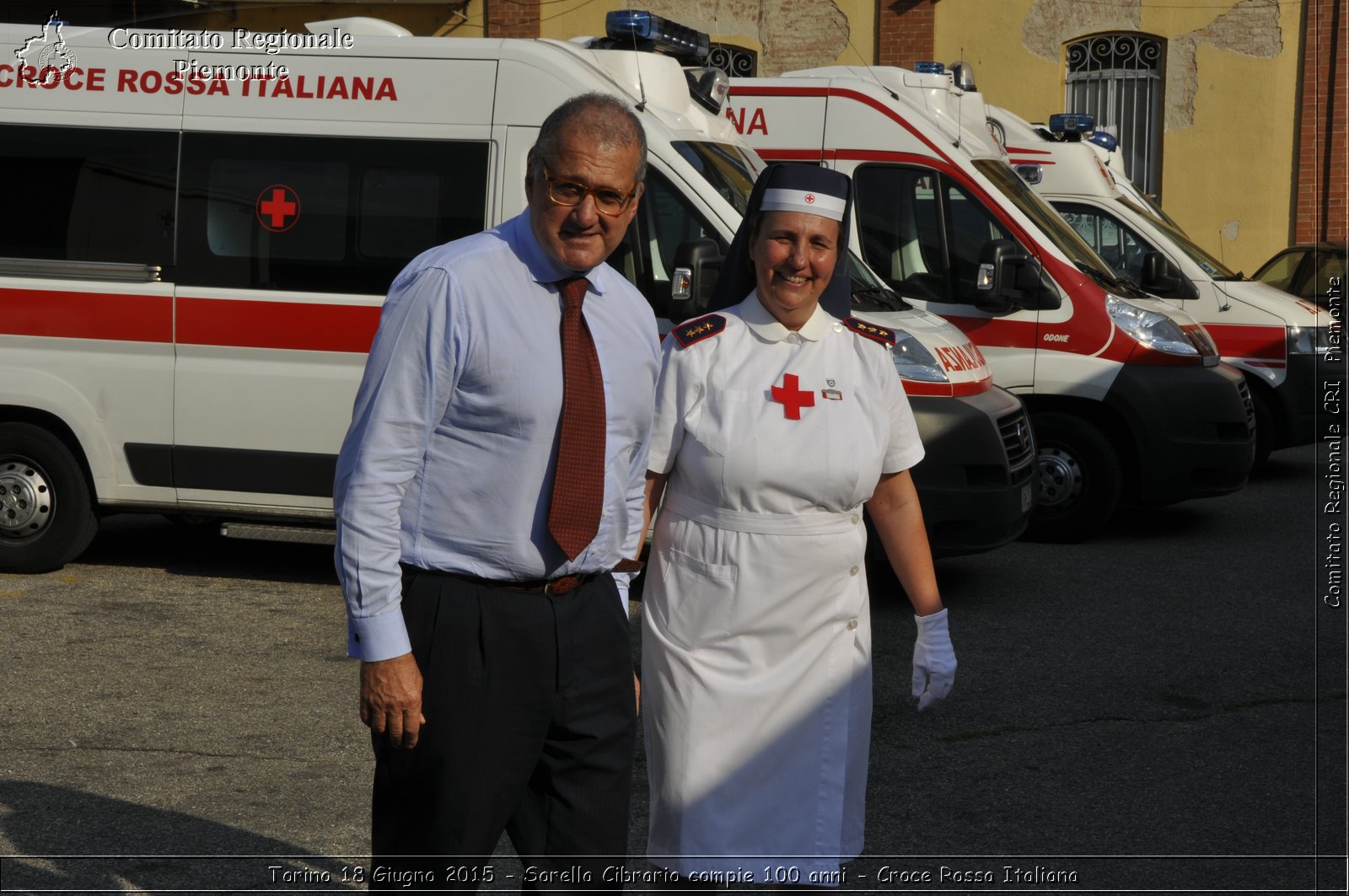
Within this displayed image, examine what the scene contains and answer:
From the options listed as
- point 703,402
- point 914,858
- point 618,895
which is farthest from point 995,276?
point 618,895

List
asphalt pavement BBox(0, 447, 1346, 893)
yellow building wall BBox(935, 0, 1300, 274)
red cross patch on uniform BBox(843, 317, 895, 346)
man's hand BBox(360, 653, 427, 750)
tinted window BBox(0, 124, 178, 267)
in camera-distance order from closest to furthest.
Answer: man's hand BBox(360, 653, 427, 750) → red cross patch on uniform BBox(843, 317, 895, 346) → asphalt pavement BBox(0, 447, 1346, 893) → tinted window BBox(0, 124, 178, 267) → yellow building wall BBox(935, 0, 1300, 274)

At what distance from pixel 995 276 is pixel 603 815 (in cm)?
628

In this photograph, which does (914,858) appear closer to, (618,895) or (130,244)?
(618,895)

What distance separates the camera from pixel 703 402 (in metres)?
3.47

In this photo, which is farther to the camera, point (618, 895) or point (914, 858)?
point (914, 858)

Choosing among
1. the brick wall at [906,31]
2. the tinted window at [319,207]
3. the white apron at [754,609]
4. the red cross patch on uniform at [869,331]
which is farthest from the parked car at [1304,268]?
the white apron at [754,609]

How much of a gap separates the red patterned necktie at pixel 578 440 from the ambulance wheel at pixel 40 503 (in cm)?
558

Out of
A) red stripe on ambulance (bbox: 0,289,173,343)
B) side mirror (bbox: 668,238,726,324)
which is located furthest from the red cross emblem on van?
side mirror (bbox: 668,238,726,324)

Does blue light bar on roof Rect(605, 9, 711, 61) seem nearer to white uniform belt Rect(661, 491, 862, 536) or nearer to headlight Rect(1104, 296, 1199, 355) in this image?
headlight Rect(1104, 296, 1199, 355)

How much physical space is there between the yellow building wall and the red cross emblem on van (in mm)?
13366

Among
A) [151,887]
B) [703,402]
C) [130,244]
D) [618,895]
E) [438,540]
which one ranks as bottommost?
[151,887]

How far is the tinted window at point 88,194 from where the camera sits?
24.8ft

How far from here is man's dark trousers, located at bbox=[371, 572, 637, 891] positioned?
286 cm

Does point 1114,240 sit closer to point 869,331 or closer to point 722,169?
point 722,169
